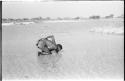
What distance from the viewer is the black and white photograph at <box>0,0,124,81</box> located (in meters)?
2.29

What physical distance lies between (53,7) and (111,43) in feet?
1.78

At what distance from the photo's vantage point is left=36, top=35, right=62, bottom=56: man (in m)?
2.33

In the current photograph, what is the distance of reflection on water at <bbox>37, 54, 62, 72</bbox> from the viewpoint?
2311 millimetres

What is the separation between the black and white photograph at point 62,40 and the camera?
2.29 metres

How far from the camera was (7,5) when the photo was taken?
7.44 ft

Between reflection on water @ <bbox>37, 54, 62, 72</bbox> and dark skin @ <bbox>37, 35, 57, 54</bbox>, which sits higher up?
dark skin @ <bbox>37, 35, 57, 54</bbox>

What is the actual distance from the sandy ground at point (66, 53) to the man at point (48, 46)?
0.11 ft

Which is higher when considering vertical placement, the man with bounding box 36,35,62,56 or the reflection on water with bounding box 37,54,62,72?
the man with bounding box 36,35,62,56

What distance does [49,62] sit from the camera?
7.64 feet

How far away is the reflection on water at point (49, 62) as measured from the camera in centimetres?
231

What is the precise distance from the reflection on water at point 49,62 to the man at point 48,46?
0.03 m

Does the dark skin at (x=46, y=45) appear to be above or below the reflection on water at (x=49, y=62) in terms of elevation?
above

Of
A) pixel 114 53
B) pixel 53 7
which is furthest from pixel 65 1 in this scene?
pixel 114 53

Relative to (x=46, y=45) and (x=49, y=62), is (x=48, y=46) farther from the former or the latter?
(x=49, y=62)
